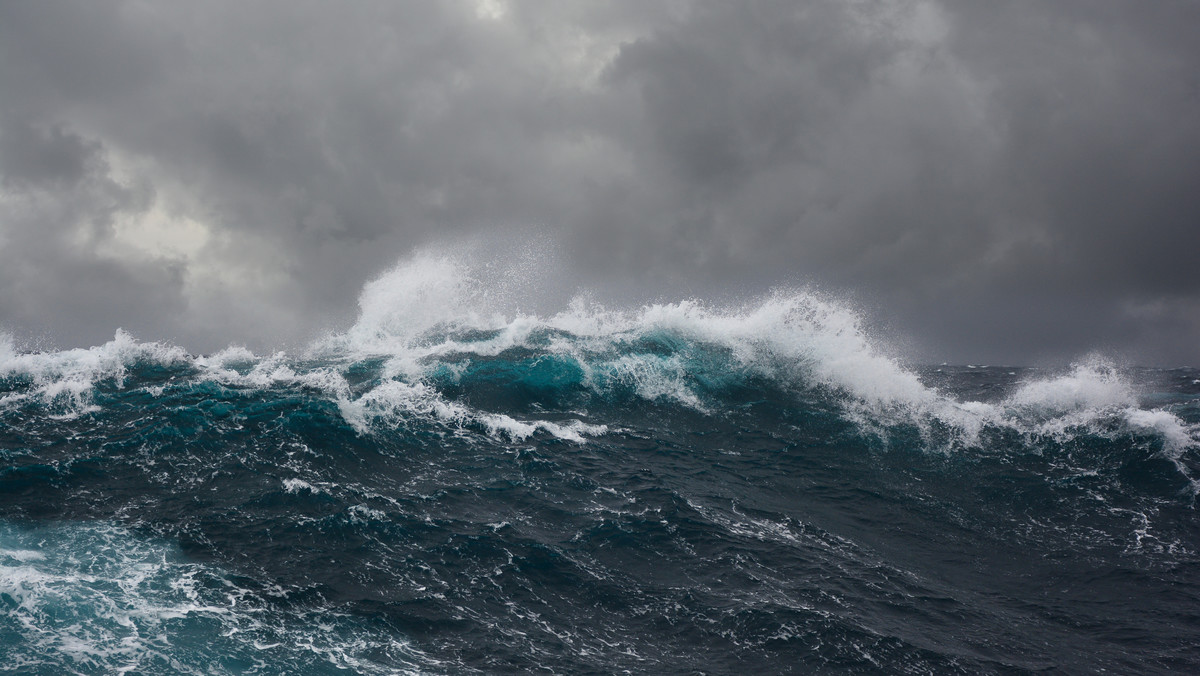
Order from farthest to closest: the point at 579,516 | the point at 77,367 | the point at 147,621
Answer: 1. the point at 77,367
2. the point at 579,516
3. the point at 147,621

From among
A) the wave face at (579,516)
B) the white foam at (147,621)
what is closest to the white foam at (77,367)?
the wave face at (579,516)

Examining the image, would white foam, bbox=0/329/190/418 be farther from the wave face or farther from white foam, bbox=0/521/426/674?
white foam, bbox=0/521/426/674

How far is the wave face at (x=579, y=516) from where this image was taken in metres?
18.3

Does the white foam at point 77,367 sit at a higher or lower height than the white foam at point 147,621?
higher

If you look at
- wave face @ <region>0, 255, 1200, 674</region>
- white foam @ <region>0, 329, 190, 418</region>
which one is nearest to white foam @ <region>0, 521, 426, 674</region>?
wave face @ <region>0, 255, 1200, 674</region>

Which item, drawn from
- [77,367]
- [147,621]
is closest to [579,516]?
[147,621]

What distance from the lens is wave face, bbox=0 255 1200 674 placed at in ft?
60.2

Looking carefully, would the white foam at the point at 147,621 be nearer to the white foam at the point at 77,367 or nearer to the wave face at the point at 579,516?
the wave face at the point at 579,516

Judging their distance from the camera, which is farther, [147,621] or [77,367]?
[77,367]

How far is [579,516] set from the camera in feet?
87.1

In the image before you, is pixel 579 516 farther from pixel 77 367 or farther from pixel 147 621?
pixel 77 367

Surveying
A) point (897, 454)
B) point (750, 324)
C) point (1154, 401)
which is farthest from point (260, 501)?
point (1154, 401)

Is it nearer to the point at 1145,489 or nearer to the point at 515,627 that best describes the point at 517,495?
the point at 515,627

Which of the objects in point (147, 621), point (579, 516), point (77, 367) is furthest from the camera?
point (77, 367)
